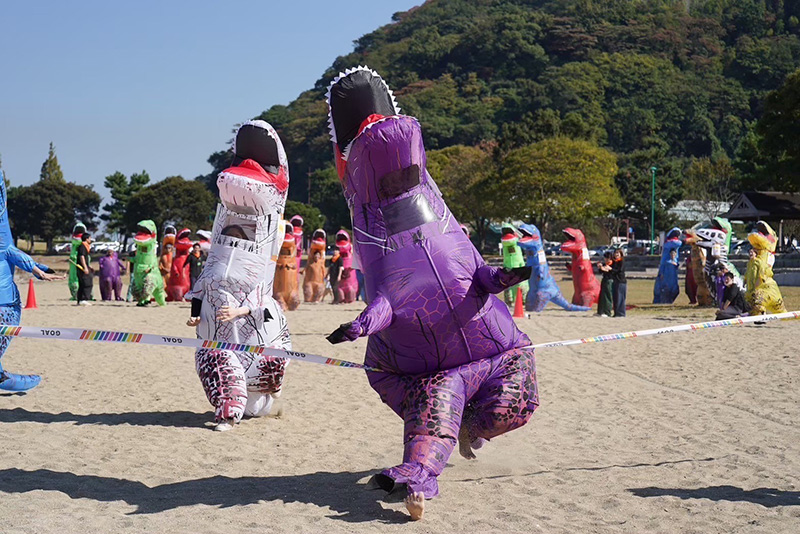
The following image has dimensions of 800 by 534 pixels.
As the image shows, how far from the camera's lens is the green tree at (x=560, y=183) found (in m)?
43.7

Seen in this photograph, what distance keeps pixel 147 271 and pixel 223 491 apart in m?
15.2

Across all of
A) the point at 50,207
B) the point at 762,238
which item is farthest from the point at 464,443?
the point at 50,207

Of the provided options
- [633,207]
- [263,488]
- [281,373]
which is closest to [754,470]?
[263,488]

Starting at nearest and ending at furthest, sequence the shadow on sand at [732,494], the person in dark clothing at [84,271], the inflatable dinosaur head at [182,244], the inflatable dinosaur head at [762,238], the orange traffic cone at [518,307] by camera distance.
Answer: the shadow on sand at [732,494] < the inflatable dinosaur head at [762,238] < the orange traffic cone at [518,307] < the person in dark clothing at [84,271] < the inflatable dinosaur head at [182,244]

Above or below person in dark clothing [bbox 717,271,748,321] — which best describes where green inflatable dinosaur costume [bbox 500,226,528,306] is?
above

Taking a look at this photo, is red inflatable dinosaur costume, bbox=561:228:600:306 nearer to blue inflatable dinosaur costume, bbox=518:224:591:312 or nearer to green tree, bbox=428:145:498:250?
blue inflatable dinosaur costume, bbox=518:224:591:312

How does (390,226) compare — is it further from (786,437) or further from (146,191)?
(146,191)

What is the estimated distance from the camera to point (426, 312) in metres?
5.20

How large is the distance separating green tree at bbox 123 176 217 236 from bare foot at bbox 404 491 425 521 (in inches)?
2349

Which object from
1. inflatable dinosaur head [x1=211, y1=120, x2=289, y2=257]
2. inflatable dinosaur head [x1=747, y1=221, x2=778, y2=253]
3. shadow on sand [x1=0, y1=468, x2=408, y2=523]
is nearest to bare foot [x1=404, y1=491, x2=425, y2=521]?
shadow on sand [x1=0, y1=468, x2=408, y2=523]

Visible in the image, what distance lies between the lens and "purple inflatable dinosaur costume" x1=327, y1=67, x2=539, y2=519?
16.9ft

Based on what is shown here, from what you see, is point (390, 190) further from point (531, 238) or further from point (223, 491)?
point (531, 238)

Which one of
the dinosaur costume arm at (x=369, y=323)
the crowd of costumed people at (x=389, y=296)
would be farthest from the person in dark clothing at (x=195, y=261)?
the dinosaur costume arm at (x=369, y=323)

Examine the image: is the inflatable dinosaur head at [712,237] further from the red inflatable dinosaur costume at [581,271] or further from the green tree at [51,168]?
the green tree at [51,168]
